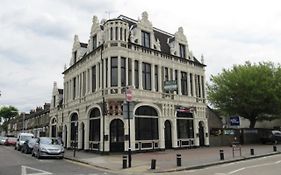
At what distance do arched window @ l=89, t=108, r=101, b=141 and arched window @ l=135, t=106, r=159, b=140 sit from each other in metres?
3.70

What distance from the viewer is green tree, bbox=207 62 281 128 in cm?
4103

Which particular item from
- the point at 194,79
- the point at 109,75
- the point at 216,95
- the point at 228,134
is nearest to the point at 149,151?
the point at 109,75

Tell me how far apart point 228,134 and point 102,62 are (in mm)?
18866

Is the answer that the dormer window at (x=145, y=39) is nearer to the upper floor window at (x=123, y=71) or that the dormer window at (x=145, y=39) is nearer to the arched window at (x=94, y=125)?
the upper floor window at (x=123, y=71)

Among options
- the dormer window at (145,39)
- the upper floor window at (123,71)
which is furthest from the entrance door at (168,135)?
the dormer window at (145,39)

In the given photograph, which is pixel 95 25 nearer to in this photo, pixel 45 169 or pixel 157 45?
pixel 157 45

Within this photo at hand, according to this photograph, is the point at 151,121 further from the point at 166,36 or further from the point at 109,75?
the point at 166,36

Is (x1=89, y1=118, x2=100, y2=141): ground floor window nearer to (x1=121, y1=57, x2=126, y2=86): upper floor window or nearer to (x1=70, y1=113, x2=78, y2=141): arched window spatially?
(x1=121, y1=57, x2=126, y2=86): upper floor window

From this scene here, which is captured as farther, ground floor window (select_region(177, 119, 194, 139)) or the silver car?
ground floor window (select_region(177, 119, 194, 139))

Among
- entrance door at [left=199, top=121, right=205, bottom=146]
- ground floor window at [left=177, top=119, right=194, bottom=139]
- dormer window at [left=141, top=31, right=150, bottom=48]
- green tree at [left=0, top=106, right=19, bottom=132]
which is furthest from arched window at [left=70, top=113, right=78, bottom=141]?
green tree at [left=0, top=106, right=19, bottom=132]

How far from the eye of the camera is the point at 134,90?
30.0 m

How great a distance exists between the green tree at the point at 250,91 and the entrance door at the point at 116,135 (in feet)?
64.6

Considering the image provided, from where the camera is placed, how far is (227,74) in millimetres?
44625

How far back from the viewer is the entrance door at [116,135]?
2888 cm
